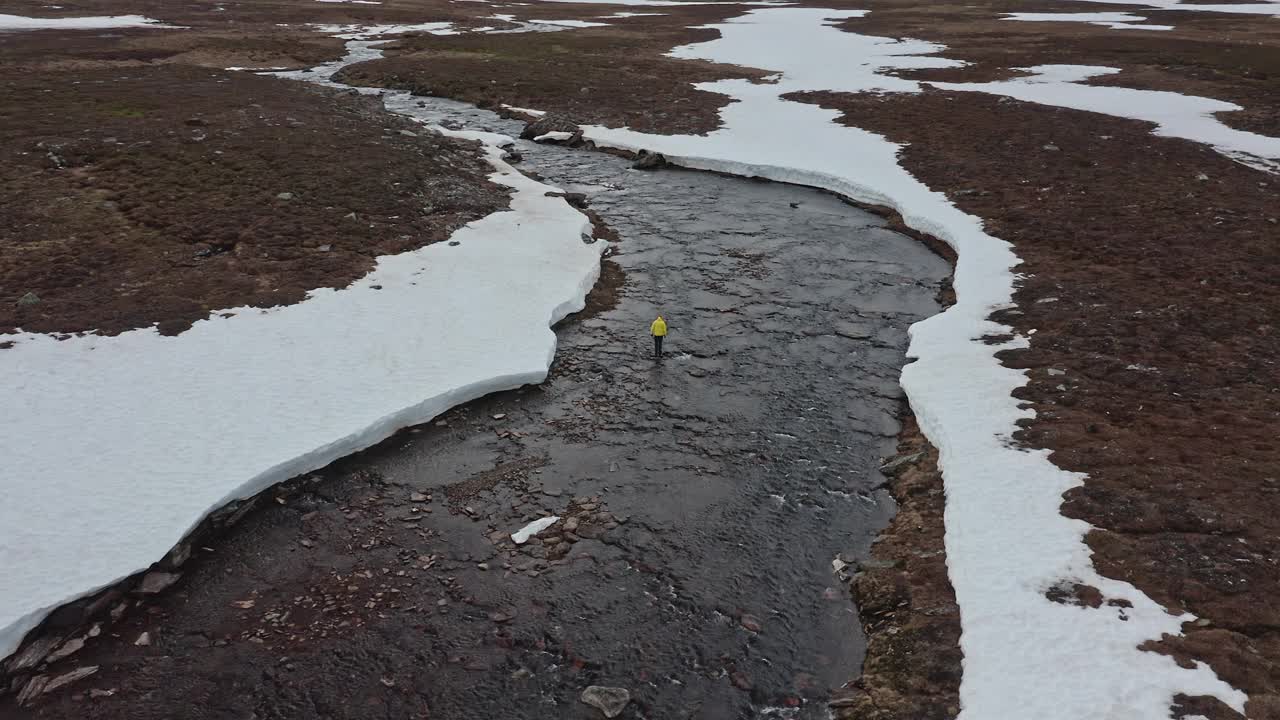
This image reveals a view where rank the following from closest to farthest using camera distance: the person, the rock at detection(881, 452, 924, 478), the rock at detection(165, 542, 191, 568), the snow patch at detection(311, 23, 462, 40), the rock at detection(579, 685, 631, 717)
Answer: the rock at detection(579, 685, 631, 717), the rock at detection(165, 542, 191, 568), the rock at detection(881, 452, 924, 478), the person, the snow patch at detection(311, 23, 462, 40)

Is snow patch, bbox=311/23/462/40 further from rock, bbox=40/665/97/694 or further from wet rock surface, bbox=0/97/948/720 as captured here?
rock, bbox=40/665/97/694

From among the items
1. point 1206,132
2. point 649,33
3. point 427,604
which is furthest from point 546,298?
point 649,33

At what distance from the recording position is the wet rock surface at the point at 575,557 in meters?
8.80

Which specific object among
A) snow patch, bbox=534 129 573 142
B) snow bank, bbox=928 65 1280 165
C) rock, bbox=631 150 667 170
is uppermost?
snow bank, bbox=928 65 1280 165

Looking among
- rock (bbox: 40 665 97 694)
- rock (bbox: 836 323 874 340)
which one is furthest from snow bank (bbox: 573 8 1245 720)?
rock (bbox: 40 665 97 694)

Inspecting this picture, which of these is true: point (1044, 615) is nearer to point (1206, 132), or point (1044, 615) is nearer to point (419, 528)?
point (419, 528)

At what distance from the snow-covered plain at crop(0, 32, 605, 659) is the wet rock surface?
1.95ft

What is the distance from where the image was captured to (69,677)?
8781 millimetres

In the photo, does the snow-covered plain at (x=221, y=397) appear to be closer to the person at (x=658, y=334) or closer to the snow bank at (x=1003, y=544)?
the person at (x=658, y=334)

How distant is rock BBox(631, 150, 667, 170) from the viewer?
30.2m

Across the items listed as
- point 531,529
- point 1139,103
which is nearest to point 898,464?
point 531,529

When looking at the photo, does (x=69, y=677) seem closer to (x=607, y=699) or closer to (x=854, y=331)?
(x=607, y=699)

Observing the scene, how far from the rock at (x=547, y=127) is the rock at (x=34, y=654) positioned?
2857 cm

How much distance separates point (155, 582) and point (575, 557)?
5327mm
